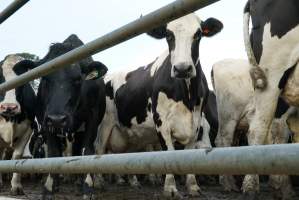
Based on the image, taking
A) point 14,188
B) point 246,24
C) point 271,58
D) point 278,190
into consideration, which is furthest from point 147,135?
point 271,58

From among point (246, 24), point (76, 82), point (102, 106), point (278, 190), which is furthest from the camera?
point (102, 106)

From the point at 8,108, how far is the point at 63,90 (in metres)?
1.18

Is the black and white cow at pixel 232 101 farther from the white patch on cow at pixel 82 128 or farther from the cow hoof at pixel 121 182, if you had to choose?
the cow hoof at pixel 121 182

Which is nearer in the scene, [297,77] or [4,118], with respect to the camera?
[297,77]

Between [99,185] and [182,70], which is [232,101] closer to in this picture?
[182,70]

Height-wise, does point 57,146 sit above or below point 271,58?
below

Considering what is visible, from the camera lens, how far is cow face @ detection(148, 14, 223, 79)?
4.95 metres

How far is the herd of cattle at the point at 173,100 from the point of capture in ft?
11.5

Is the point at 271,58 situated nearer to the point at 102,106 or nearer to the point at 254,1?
the point at 254,1

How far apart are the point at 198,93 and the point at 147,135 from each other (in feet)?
5.13

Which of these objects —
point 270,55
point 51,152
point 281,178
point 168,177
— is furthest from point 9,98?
point 270,55

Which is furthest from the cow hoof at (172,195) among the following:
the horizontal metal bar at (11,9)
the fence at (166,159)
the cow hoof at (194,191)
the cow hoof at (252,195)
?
the fence at (166,159)

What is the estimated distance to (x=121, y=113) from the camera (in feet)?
23.9

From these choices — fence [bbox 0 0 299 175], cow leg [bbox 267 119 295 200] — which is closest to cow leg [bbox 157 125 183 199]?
cow leg [bbox 267 119 295 200]
